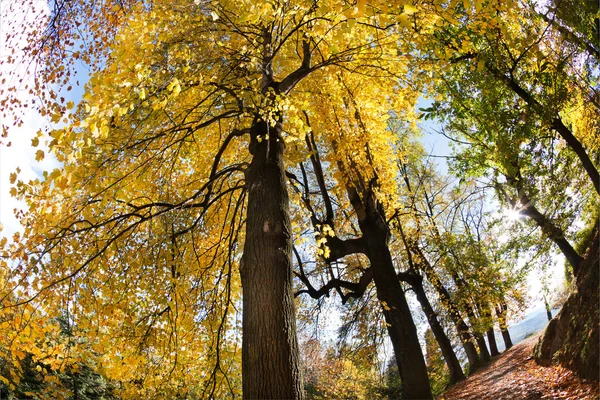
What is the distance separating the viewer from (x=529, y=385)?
7.83 metres

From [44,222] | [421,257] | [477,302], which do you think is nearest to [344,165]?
[44,222]

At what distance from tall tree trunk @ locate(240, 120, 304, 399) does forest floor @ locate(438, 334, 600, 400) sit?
518cm

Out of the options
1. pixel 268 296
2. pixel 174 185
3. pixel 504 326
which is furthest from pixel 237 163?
pixel 504 326

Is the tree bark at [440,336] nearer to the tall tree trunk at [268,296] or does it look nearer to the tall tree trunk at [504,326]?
the tall tree trunk at [504,326]

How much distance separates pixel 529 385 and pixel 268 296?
25.3ft

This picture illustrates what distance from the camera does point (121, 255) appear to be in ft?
14.9

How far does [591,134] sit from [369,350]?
708 cm

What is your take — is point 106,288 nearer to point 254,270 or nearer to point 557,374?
point 254,270

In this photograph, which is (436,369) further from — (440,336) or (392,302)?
(392,302)

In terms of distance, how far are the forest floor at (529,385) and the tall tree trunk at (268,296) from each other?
5.18 m

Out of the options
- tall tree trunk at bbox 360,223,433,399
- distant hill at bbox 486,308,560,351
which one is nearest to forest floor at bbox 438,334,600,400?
tall tree trunk at bbox 360,223,433,399

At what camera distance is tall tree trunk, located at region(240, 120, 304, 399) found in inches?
109

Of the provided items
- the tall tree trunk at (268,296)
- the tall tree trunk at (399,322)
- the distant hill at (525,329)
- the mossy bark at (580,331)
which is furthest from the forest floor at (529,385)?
the distant hill at (525,329)

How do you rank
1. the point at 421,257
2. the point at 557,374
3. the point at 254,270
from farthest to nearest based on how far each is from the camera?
1. the point at 421,257
2. the point at 557,374
3. the point at 254,270
